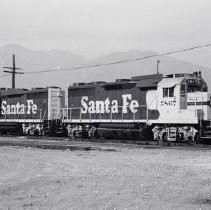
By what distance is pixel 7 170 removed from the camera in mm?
13539

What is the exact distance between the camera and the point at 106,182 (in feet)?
35.7

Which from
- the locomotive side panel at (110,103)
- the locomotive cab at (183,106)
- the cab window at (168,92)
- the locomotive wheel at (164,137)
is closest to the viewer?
the locomotive cab at (183,106)

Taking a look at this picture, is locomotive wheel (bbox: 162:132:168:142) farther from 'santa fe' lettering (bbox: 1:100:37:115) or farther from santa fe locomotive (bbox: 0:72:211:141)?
'santa fe' lettering (bbox: 1:100:37:115)

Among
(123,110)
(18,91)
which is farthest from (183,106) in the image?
(18,91)

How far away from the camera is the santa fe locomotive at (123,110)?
23.8 metres

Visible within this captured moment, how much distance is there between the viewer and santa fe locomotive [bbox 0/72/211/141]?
2383 centimetres

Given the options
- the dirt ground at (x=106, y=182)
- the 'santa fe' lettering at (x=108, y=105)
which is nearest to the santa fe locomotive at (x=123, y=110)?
the 'santa fe' lettering at (x=108, y=105)

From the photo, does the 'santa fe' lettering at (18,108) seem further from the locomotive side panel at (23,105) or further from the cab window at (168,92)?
the cab window at (168,92)

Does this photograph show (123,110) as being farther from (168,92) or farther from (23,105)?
(23,105)

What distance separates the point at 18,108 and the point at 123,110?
1200 cm

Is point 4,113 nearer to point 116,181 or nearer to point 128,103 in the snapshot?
point 128,103

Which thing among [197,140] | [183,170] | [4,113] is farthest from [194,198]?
[4,113]

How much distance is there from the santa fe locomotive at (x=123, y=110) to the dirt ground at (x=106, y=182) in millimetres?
6796

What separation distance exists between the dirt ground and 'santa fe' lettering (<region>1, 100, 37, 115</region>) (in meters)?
18.0
